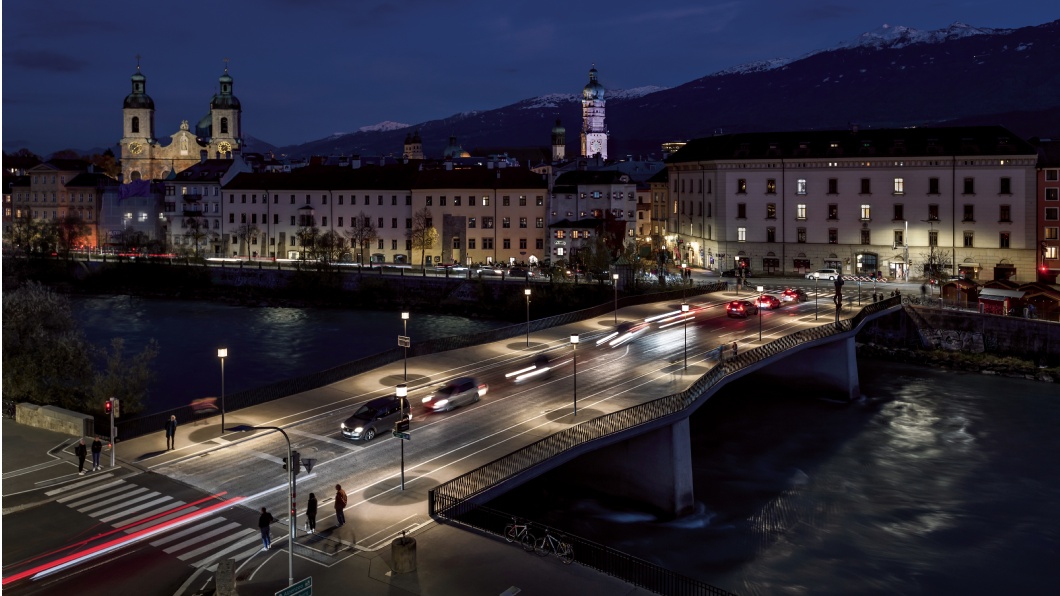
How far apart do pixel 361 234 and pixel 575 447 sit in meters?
75.4

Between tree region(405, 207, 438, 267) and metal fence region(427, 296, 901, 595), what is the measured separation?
63.7m

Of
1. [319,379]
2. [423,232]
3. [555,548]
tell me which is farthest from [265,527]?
[423,232]

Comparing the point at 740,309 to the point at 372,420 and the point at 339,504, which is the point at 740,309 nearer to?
the point at 372,420

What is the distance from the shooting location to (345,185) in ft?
324

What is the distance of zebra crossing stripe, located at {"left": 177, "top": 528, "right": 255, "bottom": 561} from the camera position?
63.2ft

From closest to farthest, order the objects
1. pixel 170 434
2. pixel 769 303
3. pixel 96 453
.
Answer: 1. pixel 96 453
2. pixel 170 434
3. pixel 769 303

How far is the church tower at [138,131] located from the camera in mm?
141750

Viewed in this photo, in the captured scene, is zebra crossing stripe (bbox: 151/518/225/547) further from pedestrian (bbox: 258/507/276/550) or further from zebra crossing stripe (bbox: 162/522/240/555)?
pedestrian (bbox: 258/507/276/550)

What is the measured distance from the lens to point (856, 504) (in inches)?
1187

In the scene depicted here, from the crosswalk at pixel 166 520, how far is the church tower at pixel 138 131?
12997 centimetres

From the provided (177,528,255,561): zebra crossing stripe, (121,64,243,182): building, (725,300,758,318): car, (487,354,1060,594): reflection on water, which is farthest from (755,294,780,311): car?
(121,64,243,182): building

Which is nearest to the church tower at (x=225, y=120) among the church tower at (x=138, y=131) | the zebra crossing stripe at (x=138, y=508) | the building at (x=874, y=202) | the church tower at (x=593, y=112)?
the church tower at (x=138, y=131)

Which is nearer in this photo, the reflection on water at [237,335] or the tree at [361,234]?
the reflection on water at [237,335]

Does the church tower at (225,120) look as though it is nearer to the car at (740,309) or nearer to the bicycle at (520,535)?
the car at (740,309)
